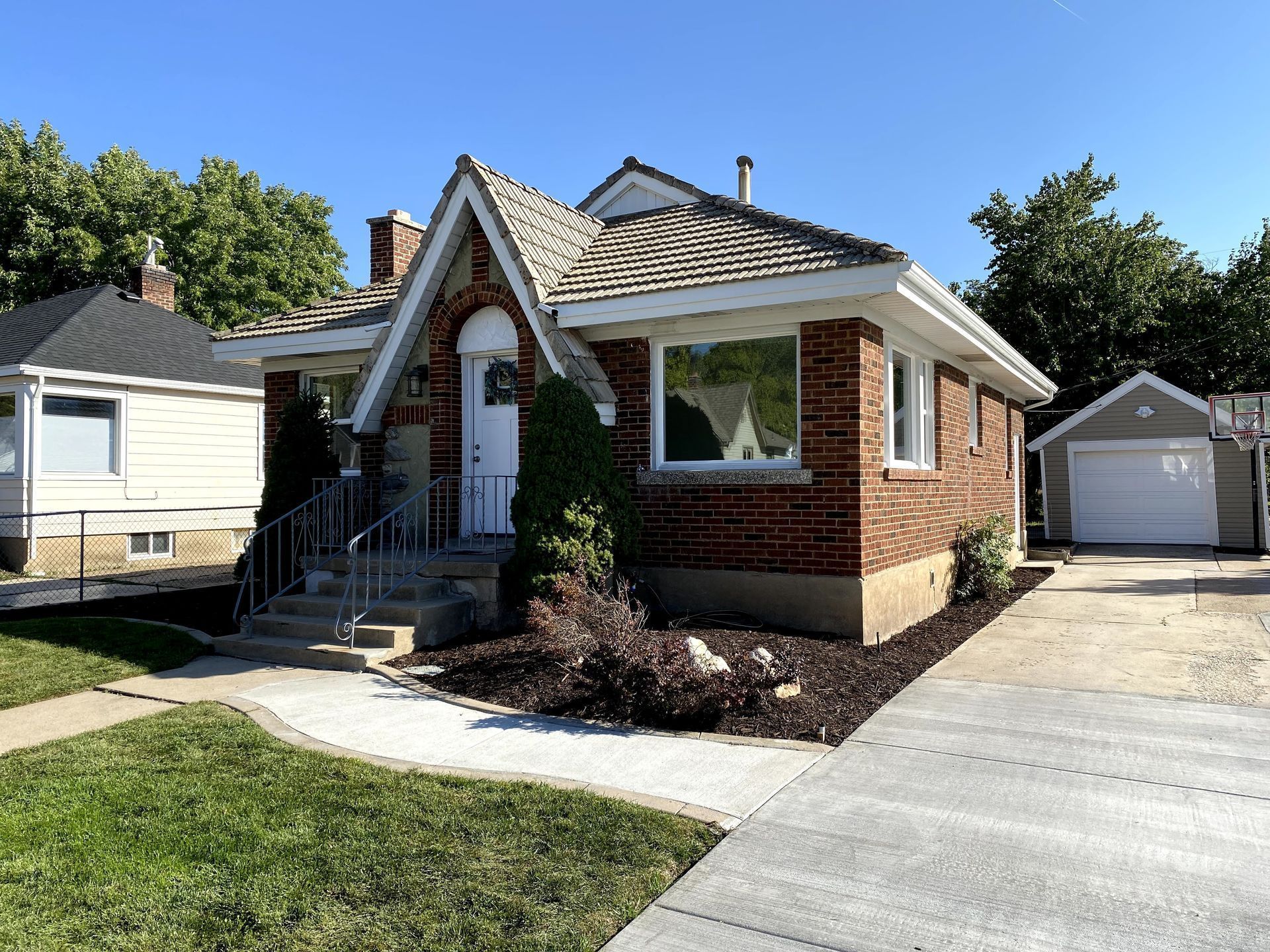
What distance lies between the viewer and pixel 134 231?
28406 mm

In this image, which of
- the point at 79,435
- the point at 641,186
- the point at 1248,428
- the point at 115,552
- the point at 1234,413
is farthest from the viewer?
the point at 1234,413

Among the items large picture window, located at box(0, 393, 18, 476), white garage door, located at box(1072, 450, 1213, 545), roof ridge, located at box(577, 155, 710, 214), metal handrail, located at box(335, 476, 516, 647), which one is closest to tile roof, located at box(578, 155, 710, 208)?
roof ridge, located at box(577, 155, 710, 214)

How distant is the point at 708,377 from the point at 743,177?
4.55 m

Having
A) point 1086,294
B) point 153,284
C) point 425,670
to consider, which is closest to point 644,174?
point 425,670

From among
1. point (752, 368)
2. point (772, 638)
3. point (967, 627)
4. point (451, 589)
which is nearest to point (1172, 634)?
point (967, 627)

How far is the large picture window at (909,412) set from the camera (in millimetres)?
9820

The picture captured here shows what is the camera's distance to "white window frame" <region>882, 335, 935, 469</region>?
29.4ft

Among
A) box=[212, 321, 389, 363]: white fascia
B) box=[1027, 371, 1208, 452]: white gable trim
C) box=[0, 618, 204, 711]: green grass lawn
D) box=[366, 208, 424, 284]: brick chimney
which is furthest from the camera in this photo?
box=[1027, 371, 1208, 452]: white gable trim

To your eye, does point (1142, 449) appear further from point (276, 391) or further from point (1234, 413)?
point (276, 391)

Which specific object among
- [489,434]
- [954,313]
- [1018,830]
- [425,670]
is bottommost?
[1018,830]

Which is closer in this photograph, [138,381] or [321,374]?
[321,374]

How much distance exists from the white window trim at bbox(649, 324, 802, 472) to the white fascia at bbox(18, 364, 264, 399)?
1168cm

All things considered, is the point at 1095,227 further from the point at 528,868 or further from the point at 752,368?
the point at 528,868

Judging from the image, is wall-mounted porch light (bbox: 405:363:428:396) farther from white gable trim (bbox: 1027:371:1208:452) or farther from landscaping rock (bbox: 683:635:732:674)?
white gable trim (bbox: 1027:371:1208:452)
